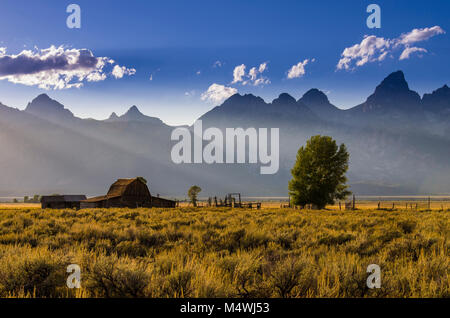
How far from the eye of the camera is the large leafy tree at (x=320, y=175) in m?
45.9

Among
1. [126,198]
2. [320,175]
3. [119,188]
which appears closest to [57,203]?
[119,188]

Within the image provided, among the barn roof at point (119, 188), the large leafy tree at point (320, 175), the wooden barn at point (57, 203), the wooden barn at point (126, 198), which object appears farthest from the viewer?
the wooden barn at point (57, 203)

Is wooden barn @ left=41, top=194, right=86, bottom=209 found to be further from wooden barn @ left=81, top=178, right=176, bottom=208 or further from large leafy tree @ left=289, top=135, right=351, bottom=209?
large leafy tree @ left=289, top=135, right=351, bottom=209

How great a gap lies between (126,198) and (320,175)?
31738 millimetres

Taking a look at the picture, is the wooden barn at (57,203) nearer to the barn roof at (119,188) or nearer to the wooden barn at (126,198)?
the wooden barn at (126,198)

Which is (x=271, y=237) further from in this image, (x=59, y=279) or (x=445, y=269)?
(x=59, y=279)

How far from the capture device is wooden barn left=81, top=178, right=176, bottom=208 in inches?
2025

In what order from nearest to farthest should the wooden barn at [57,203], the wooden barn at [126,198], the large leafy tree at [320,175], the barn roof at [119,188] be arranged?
the large leafy tree at [320,175] → the wooden barn at [126,198] → the barn roof at [119,188] → the wooden barn at [57,203]

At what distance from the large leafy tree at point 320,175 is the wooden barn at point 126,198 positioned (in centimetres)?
2456

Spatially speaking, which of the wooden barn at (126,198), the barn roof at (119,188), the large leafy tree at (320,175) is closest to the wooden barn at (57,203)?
the wooden barn at (126,198)

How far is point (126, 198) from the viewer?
53.4 meters

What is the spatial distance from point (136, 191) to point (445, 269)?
53.5 m
